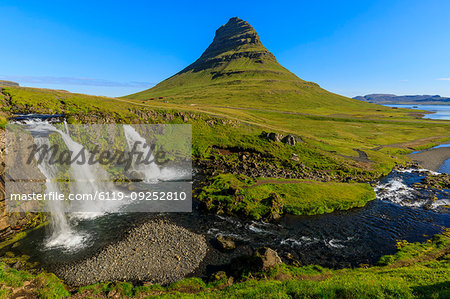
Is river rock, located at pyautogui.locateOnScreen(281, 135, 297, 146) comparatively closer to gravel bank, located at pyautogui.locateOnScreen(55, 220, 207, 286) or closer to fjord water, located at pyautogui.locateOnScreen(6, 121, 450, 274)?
fjord water, located at pyautogui.locateOnScreen(6, 121, 450, 274)

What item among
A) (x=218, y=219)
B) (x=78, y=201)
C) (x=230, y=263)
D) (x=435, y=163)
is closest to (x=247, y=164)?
(x=218, y=219)

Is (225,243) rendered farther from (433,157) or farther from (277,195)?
(433,157)

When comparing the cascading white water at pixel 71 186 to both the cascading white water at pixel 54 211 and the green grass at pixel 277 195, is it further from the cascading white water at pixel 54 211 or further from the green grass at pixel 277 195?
the green grass at pixel 277 195

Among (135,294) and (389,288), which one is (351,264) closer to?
(389,288)

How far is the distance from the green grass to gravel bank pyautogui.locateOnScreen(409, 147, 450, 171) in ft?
154

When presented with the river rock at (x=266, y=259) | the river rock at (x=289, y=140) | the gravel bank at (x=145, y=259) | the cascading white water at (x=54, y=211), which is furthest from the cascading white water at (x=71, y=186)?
the river rock at (x=289, y=140)

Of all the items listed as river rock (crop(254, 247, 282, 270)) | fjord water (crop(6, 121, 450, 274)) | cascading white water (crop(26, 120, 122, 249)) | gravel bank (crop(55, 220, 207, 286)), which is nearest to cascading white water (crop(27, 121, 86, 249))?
cascading white water (crop(26, 120, 122, 249))

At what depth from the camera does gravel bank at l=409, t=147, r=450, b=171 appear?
242 ft

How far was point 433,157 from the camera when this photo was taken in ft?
276

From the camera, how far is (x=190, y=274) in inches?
955

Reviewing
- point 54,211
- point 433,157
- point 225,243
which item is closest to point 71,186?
point 54,211

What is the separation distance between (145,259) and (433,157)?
384ft

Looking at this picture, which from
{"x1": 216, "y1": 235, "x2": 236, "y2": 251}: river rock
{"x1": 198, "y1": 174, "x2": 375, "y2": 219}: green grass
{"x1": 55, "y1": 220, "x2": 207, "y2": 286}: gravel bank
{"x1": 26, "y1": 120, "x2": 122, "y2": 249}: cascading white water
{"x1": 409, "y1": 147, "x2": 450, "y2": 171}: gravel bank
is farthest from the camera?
{"x1": 409, "y1": 147, "x2": 450, "y2": 171}: gravel bank

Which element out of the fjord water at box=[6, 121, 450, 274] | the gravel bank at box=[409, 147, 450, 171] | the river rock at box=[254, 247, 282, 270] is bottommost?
the fjord water at box=[6, 121, 450, 274]
